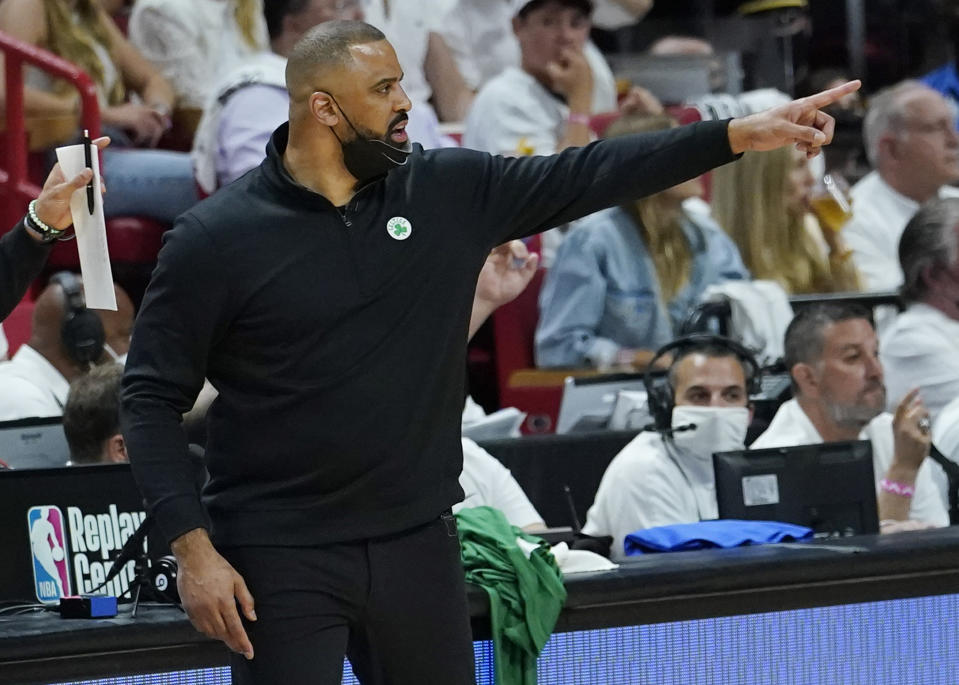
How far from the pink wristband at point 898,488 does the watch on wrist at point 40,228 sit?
8.54ft

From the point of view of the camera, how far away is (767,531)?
372 cm

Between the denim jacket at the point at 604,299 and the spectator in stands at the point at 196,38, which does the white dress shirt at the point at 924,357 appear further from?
the spectator in stands at the point at 196,38

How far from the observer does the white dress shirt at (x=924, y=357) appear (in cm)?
574

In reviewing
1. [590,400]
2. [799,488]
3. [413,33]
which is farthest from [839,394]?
[413,33]

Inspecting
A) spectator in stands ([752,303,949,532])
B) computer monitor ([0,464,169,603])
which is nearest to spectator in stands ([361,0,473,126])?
spectator in stands ([752,303,949,532])

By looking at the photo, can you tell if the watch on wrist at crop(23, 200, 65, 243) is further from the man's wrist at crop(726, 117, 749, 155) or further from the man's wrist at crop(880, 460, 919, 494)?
the man's wrist at crop(880, 460, 919, 494)

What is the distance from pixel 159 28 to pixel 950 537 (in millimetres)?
4680

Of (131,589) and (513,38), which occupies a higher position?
(513,38)

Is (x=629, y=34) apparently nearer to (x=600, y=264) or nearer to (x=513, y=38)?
(x=513, y=38)

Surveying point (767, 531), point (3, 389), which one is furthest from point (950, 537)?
point (3, 389)

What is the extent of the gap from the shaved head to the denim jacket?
3.69m

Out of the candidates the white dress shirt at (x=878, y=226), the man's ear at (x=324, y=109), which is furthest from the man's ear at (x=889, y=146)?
the man's ear at (x=324, y=109)

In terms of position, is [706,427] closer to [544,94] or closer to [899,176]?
[544,94]

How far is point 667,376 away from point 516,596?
1761mm
